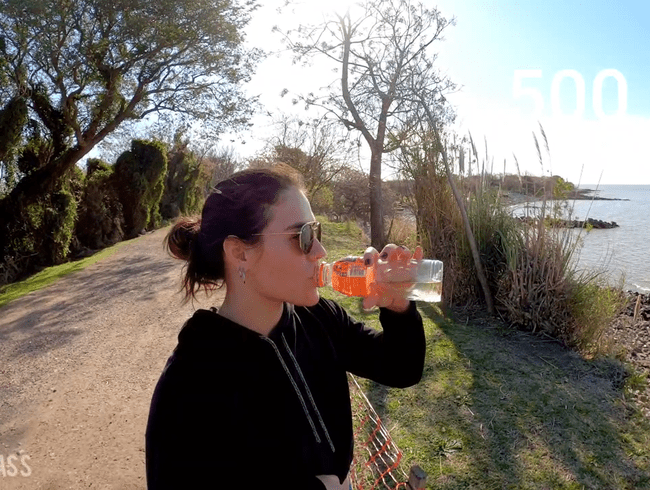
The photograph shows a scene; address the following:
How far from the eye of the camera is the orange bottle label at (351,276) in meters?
1.74

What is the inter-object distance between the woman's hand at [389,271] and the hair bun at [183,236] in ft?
1.83

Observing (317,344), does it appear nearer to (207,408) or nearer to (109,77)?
(207,408)

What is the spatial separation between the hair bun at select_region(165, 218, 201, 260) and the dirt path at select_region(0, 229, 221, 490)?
6.55 ft

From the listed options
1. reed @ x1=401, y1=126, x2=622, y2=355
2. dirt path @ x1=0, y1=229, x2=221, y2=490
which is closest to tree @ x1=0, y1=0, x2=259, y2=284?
dirt path @ x1=0, y1=229, x2=221, y2=490

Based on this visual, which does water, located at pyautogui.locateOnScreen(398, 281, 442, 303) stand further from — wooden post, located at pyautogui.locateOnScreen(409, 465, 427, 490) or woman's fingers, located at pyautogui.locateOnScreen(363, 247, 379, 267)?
wooden post, located at pyautogui.locateOnScreen(409, 465, 427, 490)

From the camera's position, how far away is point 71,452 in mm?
3697

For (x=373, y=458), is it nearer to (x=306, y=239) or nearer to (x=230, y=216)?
(x=306, y=239)

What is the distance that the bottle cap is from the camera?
1591 mm

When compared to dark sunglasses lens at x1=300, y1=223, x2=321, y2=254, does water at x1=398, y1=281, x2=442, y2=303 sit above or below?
below

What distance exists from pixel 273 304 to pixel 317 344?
0.22 metres

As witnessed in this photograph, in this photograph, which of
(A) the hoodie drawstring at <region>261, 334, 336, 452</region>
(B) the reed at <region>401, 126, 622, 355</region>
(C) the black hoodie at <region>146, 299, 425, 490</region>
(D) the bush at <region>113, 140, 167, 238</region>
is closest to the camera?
(C) the black hoodie at <region>146, 299, 425, 490</region>

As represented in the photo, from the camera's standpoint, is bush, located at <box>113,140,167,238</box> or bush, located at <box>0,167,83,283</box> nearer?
bush, located at <box>0,167,83,283</box>

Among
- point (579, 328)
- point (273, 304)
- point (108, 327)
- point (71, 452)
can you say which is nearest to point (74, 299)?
point (108, 327)

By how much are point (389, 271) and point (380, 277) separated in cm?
4
